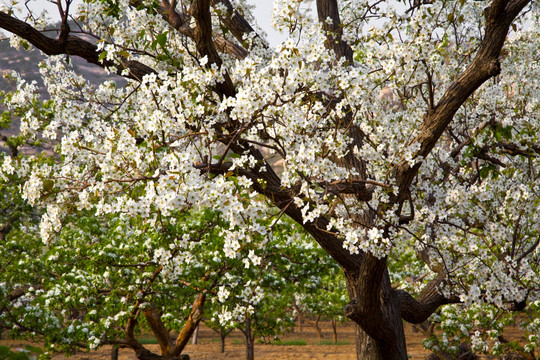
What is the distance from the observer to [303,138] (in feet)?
12.6

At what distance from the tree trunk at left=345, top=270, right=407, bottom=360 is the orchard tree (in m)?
0.02

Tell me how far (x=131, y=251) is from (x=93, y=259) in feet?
2.46

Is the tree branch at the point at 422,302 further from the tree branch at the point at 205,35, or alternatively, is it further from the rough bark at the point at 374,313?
the tree branch at the point at 205,35

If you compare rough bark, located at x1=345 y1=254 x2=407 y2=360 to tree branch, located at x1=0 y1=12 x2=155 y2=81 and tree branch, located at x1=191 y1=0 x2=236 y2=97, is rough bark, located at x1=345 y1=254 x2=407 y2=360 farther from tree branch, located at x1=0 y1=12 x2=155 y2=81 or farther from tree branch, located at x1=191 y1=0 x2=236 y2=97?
tree branch, located at x1=0 y1=12 x2=155 y2=81

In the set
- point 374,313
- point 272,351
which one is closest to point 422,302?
point 374,313

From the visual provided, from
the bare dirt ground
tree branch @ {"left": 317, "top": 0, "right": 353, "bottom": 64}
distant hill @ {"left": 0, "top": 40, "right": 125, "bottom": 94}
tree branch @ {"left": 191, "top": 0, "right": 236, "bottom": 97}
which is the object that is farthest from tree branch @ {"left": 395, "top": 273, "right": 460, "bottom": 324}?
distant hill @ {"left": 0, "top": 40, "right": 125, "bottom": 94}

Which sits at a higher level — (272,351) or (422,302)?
(422,302)

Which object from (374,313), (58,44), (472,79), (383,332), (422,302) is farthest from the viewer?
(422,302)

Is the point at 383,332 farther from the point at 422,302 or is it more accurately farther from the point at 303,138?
the point at 303,138

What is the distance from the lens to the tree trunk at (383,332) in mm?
5281

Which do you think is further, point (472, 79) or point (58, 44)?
point (58, 44)

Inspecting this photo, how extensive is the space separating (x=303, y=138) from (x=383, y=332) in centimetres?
277

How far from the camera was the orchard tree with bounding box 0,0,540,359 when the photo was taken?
3588 millimetres

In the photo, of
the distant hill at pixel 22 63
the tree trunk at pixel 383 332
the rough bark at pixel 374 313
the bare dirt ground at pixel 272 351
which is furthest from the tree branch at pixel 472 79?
the distant hill at pixel 22 63
